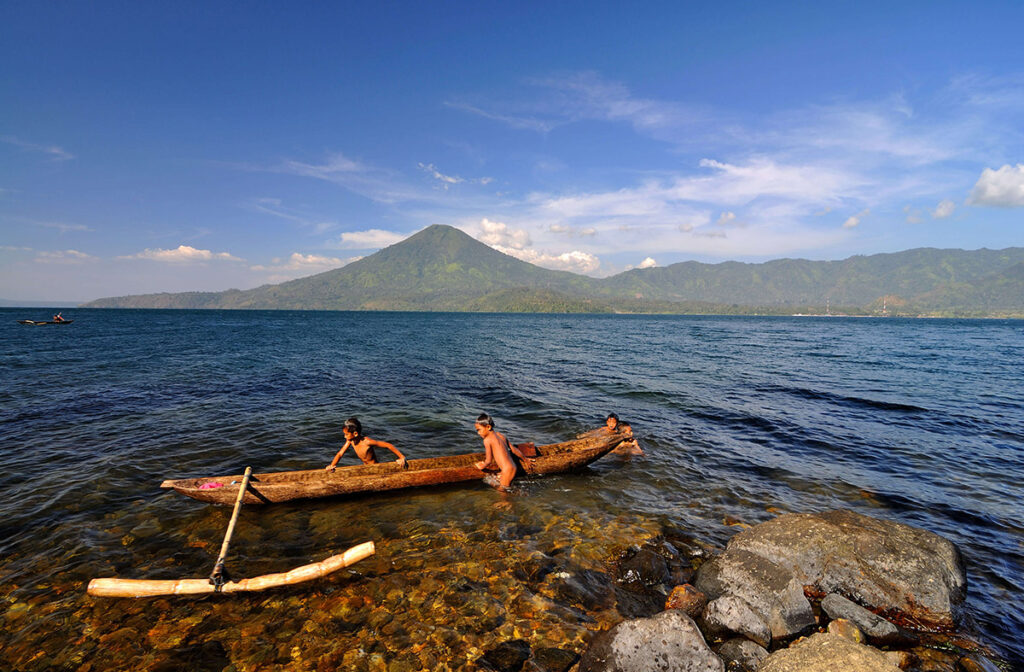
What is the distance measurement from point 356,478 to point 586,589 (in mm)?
6599

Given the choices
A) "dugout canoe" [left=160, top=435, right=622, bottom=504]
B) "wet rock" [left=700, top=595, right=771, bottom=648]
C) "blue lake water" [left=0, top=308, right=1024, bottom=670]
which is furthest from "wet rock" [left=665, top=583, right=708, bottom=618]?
"dugout canoe" [left=160, top=435, right=622, bottom=504]

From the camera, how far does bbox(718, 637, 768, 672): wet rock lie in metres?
5.66

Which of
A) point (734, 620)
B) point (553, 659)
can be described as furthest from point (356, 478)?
point (734, 620)

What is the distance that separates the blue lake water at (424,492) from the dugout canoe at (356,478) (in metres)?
0.41

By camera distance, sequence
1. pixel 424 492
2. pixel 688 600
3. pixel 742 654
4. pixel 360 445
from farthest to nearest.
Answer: pixel 360 445
pixel 424 492
pixel 688 600
pixel 742 654

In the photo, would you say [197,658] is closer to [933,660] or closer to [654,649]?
[654,649]

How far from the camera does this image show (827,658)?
525cm

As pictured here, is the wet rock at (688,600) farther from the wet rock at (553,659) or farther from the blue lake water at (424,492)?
the wet rock at (553,659)

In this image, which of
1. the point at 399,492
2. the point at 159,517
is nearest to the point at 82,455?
the point at 159,517

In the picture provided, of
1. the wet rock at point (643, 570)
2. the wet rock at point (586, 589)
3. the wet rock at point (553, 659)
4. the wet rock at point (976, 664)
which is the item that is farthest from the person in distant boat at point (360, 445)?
the wet rock at point (976, 664)

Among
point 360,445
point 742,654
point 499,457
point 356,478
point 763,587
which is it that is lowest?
point 742,654

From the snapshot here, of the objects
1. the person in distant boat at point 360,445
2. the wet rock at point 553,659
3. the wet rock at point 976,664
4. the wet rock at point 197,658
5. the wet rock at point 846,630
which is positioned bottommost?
the wet rock at point 976,664

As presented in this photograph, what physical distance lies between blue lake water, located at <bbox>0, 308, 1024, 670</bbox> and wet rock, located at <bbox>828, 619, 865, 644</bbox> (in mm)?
2472

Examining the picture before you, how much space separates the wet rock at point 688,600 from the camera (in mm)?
6699
